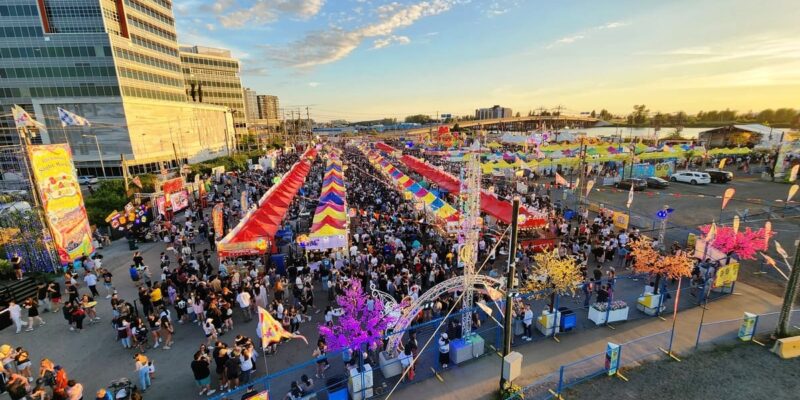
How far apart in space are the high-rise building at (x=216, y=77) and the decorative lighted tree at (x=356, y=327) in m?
92.6

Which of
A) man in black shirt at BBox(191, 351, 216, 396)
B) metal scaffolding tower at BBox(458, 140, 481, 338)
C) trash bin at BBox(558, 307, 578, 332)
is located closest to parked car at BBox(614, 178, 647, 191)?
trash bin at BBox(558, 307, 578, 332)

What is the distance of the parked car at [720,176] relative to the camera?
116 ft

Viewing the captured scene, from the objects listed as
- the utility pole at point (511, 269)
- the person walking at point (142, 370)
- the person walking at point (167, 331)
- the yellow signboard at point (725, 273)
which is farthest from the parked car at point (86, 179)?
the yellow signboard at point (725, 273)

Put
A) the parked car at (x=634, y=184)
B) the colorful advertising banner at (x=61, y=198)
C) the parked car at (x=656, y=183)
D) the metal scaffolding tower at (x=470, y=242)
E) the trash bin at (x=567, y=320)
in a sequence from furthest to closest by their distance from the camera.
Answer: the parked car at (x=656, y=183), the parked car at (x=634, y=184), the colorful advertising banner at (x=61, y=198), the trash bin at (x=567, y=320), the metal scaffolding tower at (x=470, y=242)

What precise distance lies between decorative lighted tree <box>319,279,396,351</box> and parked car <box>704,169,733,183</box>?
1662 inches

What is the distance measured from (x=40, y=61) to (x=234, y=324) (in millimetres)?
57983

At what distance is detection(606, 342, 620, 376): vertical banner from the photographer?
31.5 feet

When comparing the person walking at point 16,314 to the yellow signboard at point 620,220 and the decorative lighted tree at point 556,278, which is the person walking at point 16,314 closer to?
the decorative lighted tree at point 556,278

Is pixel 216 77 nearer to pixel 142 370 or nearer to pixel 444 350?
pixel 142 370

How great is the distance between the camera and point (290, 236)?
66.2ft

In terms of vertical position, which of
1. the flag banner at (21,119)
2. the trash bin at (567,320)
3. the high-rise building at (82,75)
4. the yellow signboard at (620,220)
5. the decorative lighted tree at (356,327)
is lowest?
the trash bin at (567,320)

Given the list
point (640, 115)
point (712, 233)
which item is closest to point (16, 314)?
point (712, 233)

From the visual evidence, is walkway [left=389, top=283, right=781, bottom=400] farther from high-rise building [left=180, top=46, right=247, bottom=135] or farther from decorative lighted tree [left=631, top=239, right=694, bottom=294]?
high-rise building [left=180, top=46, right=247, bottom=135]

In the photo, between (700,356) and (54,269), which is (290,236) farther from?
(700,356)
